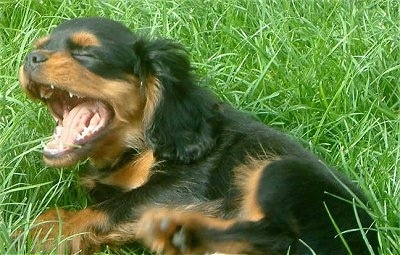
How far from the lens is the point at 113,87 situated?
482 cm

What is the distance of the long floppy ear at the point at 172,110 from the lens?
4.88m

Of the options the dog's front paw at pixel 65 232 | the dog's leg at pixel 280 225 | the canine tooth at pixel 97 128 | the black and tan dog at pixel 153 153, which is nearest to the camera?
the dog's leg at pixel 280 225

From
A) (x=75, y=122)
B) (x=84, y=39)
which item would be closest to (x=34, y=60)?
(x=84, y=39)

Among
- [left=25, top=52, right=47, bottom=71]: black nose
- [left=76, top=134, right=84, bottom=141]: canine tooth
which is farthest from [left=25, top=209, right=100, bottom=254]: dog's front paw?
[left=25, top=52, right=47, bottom=71]: black nose

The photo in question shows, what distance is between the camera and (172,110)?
491 cm

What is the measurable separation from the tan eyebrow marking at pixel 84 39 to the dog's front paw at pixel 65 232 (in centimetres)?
82

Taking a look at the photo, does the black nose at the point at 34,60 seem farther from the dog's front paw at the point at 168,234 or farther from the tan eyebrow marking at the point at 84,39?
the dog's front paw at the point at 168,234

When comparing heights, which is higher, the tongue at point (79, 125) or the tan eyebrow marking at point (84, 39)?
the tan eyebrow marking at point (84, 39)

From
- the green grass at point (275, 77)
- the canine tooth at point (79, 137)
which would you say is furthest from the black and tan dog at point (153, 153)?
the green grass at point (275, 77)

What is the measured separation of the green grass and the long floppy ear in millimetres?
556

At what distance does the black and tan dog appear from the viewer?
4398 mm

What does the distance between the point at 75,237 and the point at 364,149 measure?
4.98ft

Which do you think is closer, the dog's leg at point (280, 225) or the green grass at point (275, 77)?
the dog's leg at point (280, 225)

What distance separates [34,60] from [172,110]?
71 centimetres
